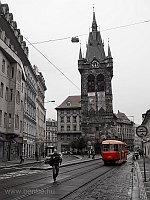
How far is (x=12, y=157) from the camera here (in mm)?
45250

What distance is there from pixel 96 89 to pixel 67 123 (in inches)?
966

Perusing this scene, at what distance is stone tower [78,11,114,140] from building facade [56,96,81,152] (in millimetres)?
17759

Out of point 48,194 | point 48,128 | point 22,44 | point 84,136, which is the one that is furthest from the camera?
point 48,128

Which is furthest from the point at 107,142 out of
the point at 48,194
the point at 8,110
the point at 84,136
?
the point at 84,136

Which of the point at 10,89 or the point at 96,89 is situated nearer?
the point at 10,89

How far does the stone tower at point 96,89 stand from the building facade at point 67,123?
17.8 meters

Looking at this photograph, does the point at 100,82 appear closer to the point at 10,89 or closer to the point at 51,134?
the point at 51,134

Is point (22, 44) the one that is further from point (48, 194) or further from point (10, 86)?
point (48, 194)

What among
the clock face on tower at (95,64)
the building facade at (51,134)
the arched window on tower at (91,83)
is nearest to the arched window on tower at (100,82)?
the arched window on tower at (91,83)

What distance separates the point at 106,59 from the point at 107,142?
257ft

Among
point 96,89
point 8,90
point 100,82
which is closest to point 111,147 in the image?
point 8,90

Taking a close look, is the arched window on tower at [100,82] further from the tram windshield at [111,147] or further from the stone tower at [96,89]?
the tram windshield at [111,147]

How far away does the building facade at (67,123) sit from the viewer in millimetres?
121225

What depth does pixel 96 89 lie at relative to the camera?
10744cm
